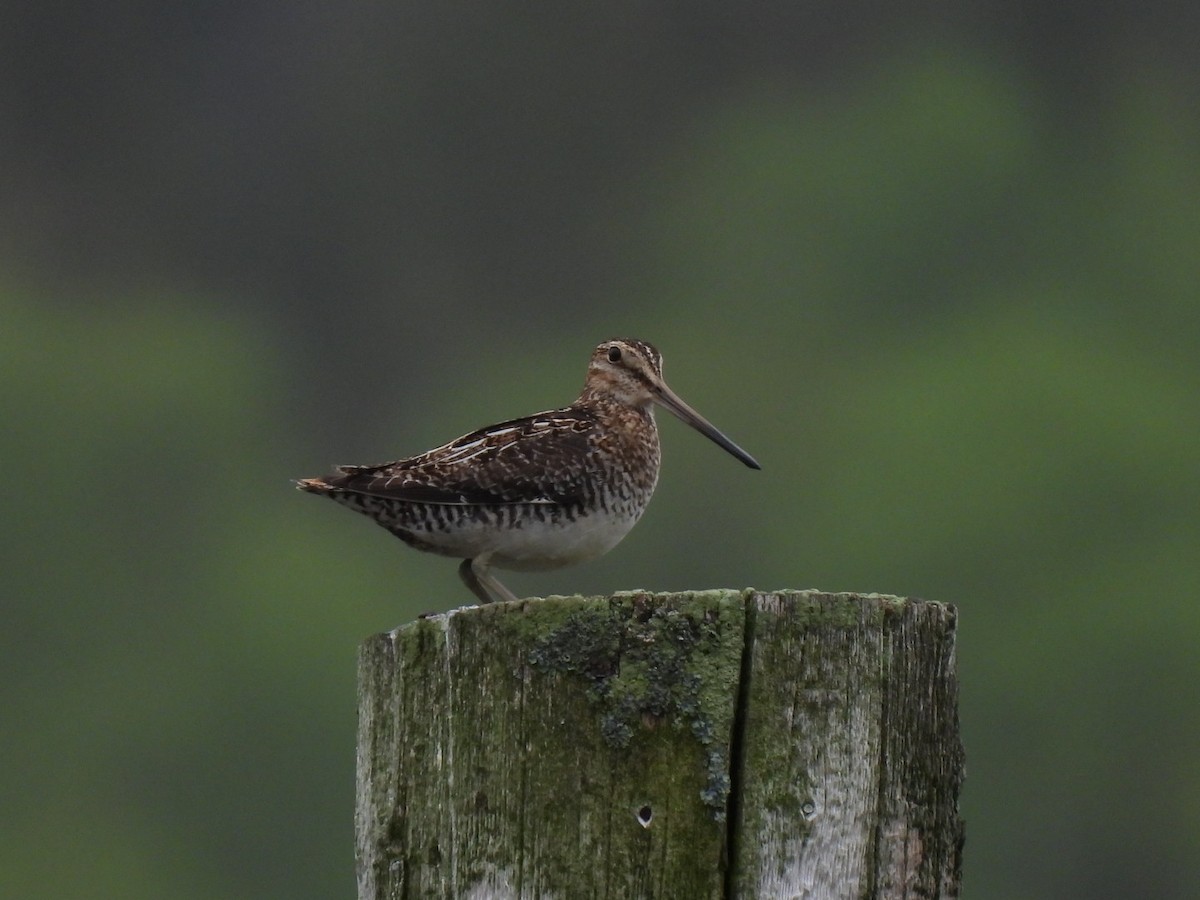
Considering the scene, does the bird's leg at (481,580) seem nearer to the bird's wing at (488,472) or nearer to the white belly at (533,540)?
the white belly at (533,540)

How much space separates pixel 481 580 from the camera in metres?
11.0

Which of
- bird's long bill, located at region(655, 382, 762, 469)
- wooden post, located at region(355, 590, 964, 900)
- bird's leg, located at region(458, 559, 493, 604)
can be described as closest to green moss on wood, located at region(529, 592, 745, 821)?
wooden post, located at region(355, 590, 964, 900)

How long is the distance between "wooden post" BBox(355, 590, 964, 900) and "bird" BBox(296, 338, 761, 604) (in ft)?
12.6

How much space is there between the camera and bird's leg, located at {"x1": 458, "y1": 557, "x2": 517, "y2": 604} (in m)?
10.9

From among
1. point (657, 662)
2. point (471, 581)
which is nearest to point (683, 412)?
point (471, 581)

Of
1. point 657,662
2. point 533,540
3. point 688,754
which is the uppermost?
point 533,540

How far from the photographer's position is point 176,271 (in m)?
97.4

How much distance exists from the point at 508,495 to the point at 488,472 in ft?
0.53

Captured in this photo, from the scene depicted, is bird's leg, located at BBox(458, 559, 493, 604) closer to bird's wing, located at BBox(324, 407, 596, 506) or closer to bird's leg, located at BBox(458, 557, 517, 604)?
bird's leg, located at BBox(458, 557, 517, 604)

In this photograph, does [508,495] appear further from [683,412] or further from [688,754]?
[688,754]

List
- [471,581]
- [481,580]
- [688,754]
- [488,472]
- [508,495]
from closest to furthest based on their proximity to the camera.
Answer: [688,754] < [508,495] < [488,472] < [481,580] < [471,581]

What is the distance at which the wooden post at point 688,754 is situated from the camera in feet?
21.6

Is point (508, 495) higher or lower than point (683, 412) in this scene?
lower

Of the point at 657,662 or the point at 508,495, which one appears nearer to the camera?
the point at 657,662
